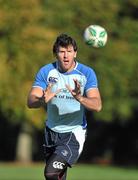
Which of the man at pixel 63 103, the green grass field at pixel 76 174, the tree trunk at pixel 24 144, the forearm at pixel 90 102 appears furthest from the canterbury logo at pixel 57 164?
the tree trunk at pixel 24 144

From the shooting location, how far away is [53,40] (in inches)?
1144

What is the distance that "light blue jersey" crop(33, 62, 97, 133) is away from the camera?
9633 millimetres

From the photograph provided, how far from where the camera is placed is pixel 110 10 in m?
30.7

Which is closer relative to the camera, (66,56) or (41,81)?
(66,56)

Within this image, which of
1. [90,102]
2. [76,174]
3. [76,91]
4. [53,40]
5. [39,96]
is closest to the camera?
[76,91]

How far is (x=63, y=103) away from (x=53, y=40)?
19.5 meters

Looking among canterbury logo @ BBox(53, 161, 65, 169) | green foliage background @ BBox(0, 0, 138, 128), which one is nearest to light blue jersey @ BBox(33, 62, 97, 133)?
canterbury logo @ BBox(53, 161, 65, 169)

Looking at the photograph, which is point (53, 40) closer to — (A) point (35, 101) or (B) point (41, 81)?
(B) point (41, 81)

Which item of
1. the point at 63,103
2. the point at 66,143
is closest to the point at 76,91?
the point at 63,103

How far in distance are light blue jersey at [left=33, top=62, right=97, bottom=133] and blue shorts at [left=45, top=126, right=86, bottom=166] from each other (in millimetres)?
67

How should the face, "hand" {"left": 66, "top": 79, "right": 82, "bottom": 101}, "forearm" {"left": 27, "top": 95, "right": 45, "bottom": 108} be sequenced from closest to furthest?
"hand" {"left": 66, "top": 79, "right": 82, "bottom": 101}, "forearm" {"left": 27, "top": 95, "right": 45, "bottom": 108}, the face

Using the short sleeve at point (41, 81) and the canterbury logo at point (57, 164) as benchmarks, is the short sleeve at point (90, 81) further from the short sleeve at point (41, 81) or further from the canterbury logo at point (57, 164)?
the canterbury logo at point (57, 164)

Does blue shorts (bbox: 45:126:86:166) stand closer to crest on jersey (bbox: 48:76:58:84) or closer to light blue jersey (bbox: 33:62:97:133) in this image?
light blue jersey (bbox: 33:62:97:133)

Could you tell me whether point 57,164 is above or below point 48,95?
below
